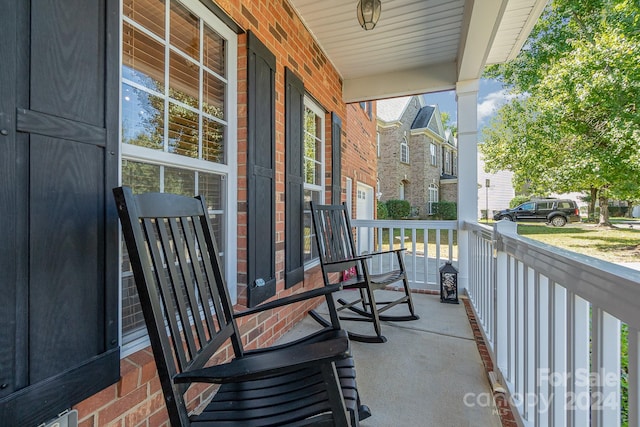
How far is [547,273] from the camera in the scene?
1.05 meters

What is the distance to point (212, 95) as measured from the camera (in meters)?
1.89

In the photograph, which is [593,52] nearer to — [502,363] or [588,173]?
[588,173]

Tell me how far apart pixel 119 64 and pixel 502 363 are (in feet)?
7.85

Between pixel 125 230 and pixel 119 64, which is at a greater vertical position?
pixel 119 64

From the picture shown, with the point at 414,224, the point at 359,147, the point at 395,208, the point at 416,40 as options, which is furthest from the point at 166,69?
the point at 395,208

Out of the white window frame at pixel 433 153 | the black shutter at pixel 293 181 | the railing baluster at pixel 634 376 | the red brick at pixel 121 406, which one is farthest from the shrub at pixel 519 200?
the red brick at pixel 121 406

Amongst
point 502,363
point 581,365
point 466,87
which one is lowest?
point 502,363

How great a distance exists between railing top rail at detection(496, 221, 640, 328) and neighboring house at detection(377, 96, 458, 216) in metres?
12.3

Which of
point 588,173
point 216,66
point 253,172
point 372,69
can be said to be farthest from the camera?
point 588,173

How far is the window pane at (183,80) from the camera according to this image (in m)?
1.59

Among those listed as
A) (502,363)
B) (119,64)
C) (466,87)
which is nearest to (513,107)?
(466,87)

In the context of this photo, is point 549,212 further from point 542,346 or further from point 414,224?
point 542,346

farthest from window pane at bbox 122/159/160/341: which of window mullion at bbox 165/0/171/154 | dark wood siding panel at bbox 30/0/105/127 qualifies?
dark wood siding panel at bbox 30/0/105/127

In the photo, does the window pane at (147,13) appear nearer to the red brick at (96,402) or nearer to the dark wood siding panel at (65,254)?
the dark wood siding panel at (65,254)
